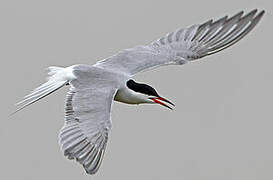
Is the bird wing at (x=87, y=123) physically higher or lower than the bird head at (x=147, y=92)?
lower

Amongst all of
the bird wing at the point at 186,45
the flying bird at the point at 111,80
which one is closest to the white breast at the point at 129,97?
the flying bird at the point at 111,80

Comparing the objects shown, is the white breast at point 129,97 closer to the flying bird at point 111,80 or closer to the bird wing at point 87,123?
the flying bird at point 111,80

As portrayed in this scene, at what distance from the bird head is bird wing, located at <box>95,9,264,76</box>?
0.37m

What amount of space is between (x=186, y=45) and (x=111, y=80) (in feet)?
7.08

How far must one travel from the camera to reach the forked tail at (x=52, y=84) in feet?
30.3

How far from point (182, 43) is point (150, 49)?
55 cm

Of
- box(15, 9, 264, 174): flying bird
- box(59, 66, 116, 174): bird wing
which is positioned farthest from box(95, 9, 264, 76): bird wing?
box(59, 66, 116, 174): bird wing

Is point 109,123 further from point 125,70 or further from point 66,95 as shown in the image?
point 125,70

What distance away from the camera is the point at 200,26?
11.5 m

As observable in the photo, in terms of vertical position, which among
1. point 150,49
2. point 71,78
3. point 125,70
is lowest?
point 71,78

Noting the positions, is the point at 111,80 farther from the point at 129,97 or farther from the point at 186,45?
the point at 186,45

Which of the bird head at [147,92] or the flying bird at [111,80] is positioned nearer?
the flying bird at [111,80]

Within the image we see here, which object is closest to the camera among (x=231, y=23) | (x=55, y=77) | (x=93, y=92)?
(x=93, y=92)

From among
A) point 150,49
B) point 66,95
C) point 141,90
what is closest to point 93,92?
point 66,95
